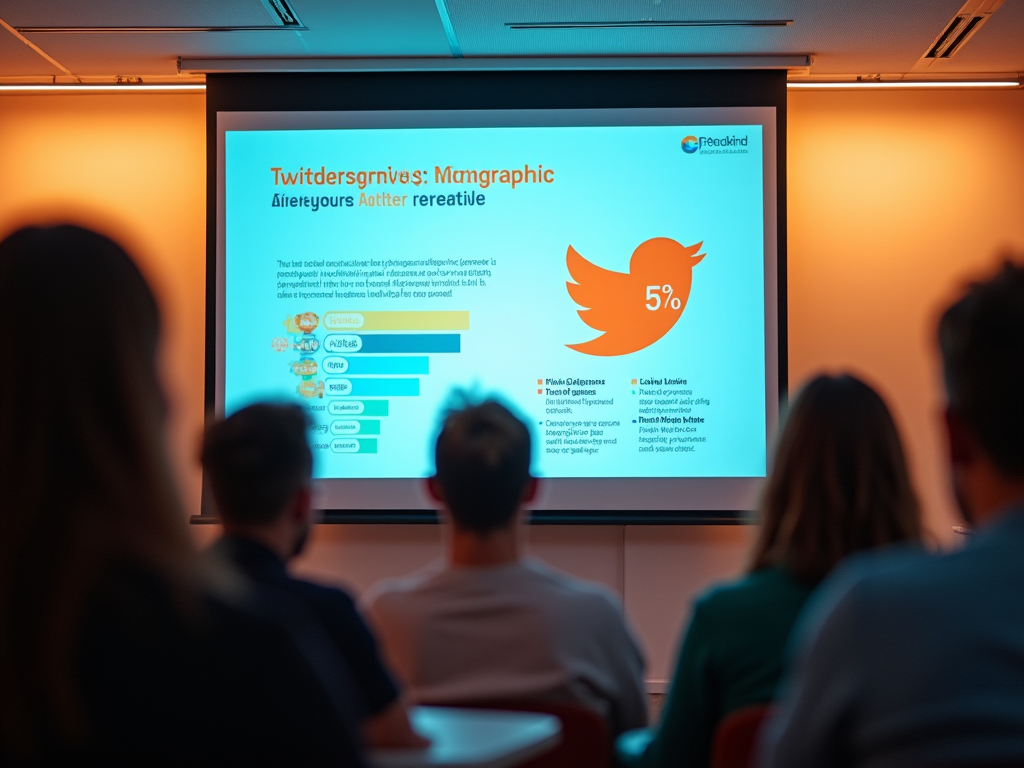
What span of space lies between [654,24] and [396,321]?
5.74ft

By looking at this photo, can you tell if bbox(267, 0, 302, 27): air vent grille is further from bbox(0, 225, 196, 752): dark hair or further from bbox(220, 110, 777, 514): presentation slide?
bbox(0, 225, 196, 752): dark hair

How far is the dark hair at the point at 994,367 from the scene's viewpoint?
90 cm

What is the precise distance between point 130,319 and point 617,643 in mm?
1326

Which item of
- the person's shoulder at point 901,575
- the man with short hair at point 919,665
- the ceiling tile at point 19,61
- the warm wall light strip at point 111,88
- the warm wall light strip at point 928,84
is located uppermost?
the ceiling tile at point 19,61

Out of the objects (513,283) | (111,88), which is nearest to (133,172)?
(111,88)

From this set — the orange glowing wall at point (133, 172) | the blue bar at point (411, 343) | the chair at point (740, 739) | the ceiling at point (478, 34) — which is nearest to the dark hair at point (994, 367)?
the chair at point (740, 739)

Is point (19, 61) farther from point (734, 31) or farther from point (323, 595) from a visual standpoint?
point (323, 595)

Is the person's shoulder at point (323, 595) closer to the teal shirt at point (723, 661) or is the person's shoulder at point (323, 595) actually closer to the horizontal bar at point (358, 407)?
the teal shirt at point (723, 661)

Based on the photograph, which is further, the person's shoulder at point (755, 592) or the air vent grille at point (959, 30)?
the air vent grille at point (959, 30)

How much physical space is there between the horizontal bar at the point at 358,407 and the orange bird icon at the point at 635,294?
93 cm

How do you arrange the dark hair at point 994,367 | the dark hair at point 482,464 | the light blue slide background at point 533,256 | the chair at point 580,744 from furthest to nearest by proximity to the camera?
the light blue slide background at point 533,256
the dark hair at point 482,464
the chair at point 580,744
the dark hair at point 994,367

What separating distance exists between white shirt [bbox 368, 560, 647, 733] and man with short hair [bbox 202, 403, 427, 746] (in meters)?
0.26

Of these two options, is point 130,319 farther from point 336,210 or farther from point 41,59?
point 41,59

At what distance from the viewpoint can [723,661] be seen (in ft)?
5.29
